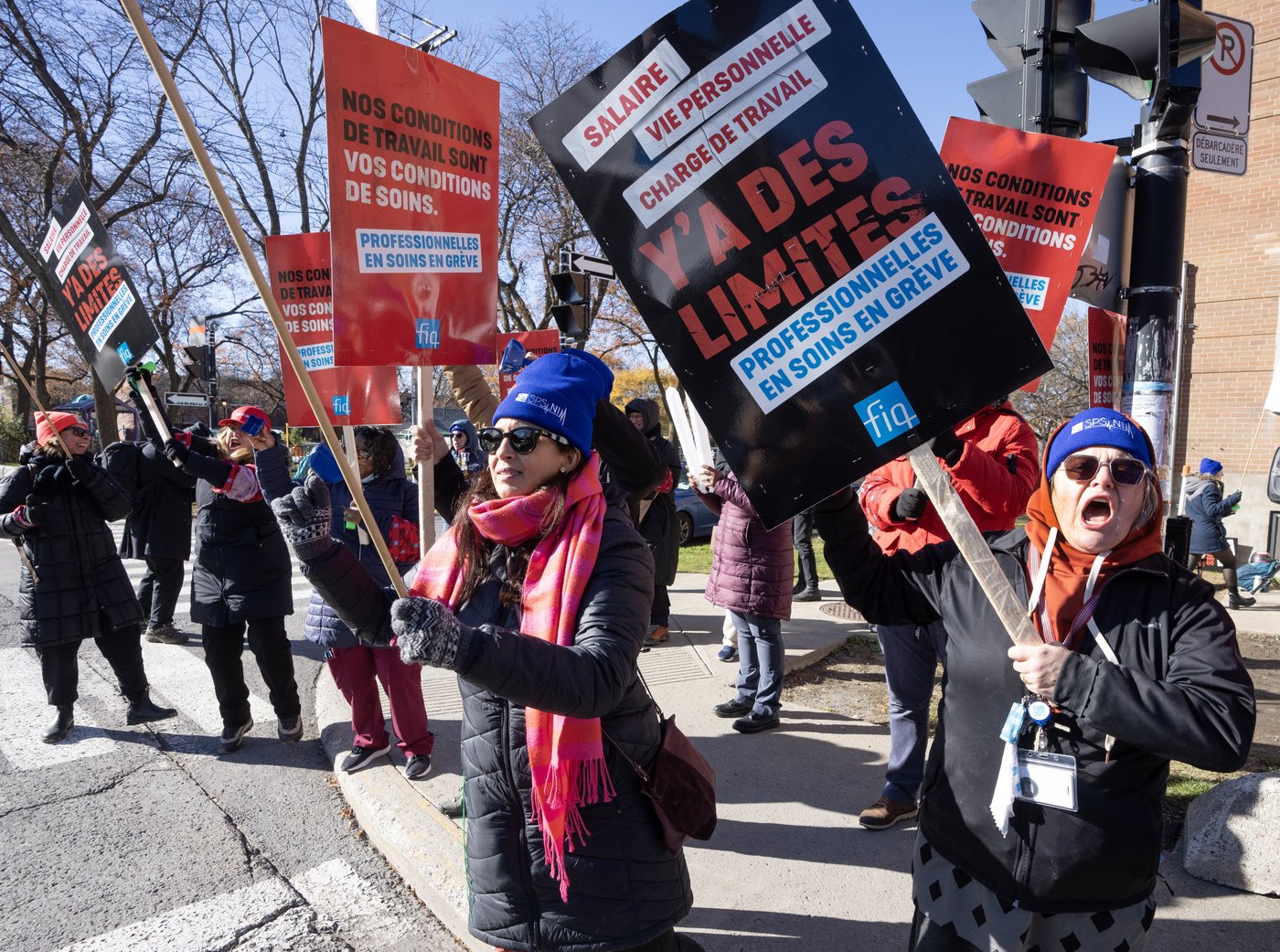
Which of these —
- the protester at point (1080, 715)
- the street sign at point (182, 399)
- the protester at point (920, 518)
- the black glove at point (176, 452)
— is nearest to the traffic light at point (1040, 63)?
the protester at point (920, 518)

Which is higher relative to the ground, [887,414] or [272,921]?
[887,414]

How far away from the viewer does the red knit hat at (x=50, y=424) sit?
522 cm

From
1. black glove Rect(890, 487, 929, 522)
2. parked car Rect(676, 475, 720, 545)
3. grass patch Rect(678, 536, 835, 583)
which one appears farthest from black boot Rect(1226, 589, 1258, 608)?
black glove Rect(890, 487, 929, 522)

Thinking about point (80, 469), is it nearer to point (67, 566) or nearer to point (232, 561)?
point (67, 566)

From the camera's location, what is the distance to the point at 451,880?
3256mm

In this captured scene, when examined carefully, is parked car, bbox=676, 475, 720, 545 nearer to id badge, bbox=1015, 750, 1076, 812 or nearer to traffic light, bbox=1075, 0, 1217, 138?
traffic light, bbox=1075, 0, 1217, 138

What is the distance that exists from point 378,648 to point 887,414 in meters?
3.36

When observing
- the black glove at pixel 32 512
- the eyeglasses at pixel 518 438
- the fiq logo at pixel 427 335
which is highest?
the fiq logo at pixel 427 335

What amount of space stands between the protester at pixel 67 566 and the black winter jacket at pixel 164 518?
1855 mm

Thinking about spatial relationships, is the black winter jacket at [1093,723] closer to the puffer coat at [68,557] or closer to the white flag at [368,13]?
the white flag at [368,13]

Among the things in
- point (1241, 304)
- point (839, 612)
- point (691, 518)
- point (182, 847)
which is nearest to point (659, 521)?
point (839, 612)

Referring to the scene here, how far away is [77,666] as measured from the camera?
5406 mm

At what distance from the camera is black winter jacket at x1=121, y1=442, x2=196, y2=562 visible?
7.24m

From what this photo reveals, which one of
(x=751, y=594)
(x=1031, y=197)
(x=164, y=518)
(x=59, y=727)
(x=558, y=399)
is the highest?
(x=1031, y=197)
